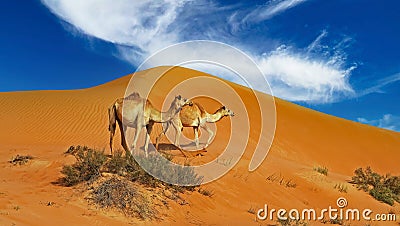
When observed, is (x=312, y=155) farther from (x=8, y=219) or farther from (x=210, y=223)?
(x=8, y=219)

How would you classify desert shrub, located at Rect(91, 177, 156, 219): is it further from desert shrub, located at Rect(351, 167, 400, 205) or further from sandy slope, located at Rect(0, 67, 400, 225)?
desert shrub, located at Rect(351, 167, 400, 205)

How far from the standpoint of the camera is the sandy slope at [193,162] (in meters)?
8.02

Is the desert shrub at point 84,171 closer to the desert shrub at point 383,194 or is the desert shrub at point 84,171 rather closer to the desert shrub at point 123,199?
the desert shrub at point 123,199

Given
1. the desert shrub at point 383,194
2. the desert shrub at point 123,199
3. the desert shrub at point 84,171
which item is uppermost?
the desert shrub at point 383,194

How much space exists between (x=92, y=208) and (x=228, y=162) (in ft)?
23.5

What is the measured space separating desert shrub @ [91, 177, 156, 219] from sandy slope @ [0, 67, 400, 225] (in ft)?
0.90

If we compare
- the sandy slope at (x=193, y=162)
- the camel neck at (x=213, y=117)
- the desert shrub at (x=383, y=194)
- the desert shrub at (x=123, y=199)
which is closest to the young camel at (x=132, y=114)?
the sandy slope at (x=193, y=162)

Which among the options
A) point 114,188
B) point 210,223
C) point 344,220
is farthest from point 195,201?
point 344,220

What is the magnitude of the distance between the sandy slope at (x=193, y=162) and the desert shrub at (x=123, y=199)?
275 millimetres

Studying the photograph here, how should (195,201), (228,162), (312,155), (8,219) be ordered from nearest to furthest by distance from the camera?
(8,219) < (195,201) < (228,162) < (312,155)

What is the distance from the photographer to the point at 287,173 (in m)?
15.9

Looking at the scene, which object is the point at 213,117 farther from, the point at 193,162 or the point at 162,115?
the point at 162,115

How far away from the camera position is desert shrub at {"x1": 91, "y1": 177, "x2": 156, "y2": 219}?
8.27 m

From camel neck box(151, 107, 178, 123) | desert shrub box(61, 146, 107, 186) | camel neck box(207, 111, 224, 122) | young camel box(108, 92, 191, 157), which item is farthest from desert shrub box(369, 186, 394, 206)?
desert shrub box(61, 146, 107, 186)
